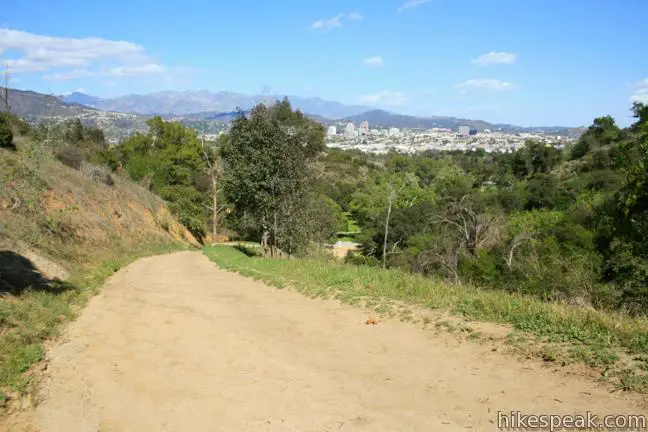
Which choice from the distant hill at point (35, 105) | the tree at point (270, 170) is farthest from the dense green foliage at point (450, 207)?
the distant hill at point (35, 105)

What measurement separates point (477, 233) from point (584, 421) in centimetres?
3401

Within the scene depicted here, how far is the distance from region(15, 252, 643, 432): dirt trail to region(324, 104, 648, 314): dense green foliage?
345 cm

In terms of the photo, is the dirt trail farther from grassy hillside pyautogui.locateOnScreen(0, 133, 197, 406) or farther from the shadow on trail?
the shadow on trail

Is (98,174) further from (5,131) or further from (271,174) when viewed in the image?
(271,174)

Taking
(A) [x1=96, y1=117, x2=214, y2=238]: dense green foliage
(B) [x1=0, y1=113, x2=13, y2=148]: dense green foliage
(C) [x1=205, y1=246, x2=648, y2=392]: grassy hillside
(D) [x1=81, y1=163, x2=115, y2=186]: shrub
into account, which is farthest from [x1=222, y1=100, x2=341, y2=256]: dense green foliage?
(A) [x1=96, y1=117, x2=214, y2=238]: dense green foliage

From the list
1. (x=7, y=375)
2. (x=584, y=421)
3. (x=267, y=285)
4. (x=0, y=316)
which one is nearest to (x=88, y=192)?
(x=267, y=285)

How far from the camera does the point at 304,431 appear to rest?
4793mm

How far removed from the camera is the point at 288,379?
602cm

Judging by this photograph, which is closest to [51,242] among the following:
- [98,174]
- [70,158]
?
[98,174]

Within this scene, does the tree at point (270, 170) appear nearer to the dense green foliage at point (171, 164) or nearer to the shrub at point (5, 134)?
the shrub at point (5, 134)

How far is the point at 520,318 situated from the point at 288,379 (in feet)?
11.1

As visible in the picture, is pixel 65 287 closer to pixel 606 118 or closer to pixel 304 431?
pixel 304 431

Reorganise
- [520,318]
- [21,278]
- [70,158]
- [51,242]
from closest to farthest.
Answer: [520,318] < [21,278] < [51,242] < [70,158]

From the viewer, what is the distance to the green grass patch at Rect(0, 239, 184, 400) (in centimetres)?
642
